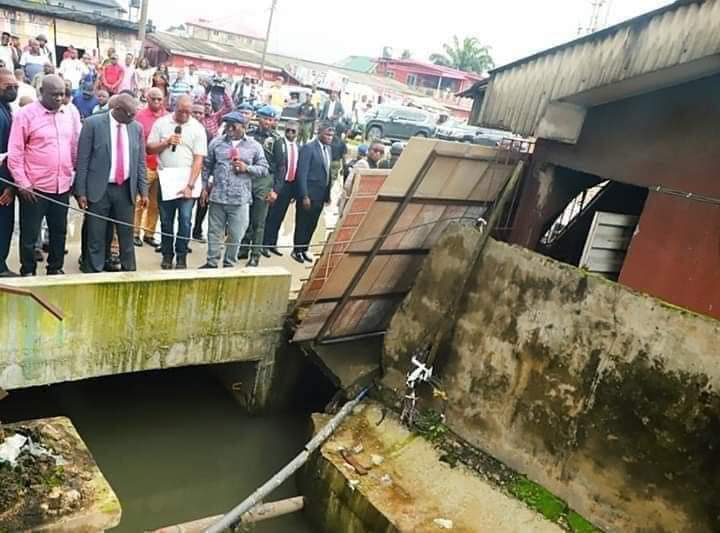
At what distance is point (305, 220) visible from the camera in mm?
8133

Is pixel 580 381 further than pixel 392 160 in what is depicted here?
No

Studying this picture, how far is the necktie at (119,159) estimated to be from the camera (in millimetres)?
5758

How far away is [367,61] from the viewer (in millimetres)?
54625

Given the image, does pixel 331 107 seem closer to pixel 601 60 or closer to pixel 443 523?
pixel 601 60

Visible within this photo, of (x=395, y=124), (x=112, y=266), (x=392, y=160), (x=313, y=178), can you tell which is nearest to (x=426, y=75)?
(x=395, y=124)

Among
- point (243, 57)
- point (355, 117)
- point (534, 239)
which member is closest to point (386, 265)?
point (534, 239)

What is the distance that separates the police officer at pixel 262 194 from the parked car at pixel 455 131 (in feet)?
51.9

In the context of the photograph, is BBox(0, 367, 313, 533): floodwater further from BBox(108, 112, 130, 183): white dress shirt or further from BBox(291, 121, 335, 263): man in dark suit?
BBox(108, 112, 130, 183): white dress shirt

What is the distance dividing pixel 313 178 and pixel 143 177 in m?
2.32

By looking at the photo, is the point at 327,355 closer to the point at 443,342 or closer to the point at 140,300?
the point at 443,342

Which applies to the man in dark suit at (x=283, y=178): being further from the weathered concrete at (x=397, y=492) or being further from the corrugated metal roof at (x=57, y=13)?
the corrugated metal roof at (x=57, y=13)

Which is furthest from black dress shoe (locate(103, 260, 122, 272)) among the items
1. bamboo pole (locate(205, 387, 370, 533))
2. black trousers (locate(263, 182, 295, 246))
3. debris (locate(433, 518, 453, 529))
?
debris (locate(433, 518, 453, 529))

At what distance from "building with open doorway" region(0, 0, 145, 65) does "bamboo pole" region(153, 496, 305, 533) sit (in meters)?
17.8

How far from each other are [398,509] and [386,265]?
2.39 meters
